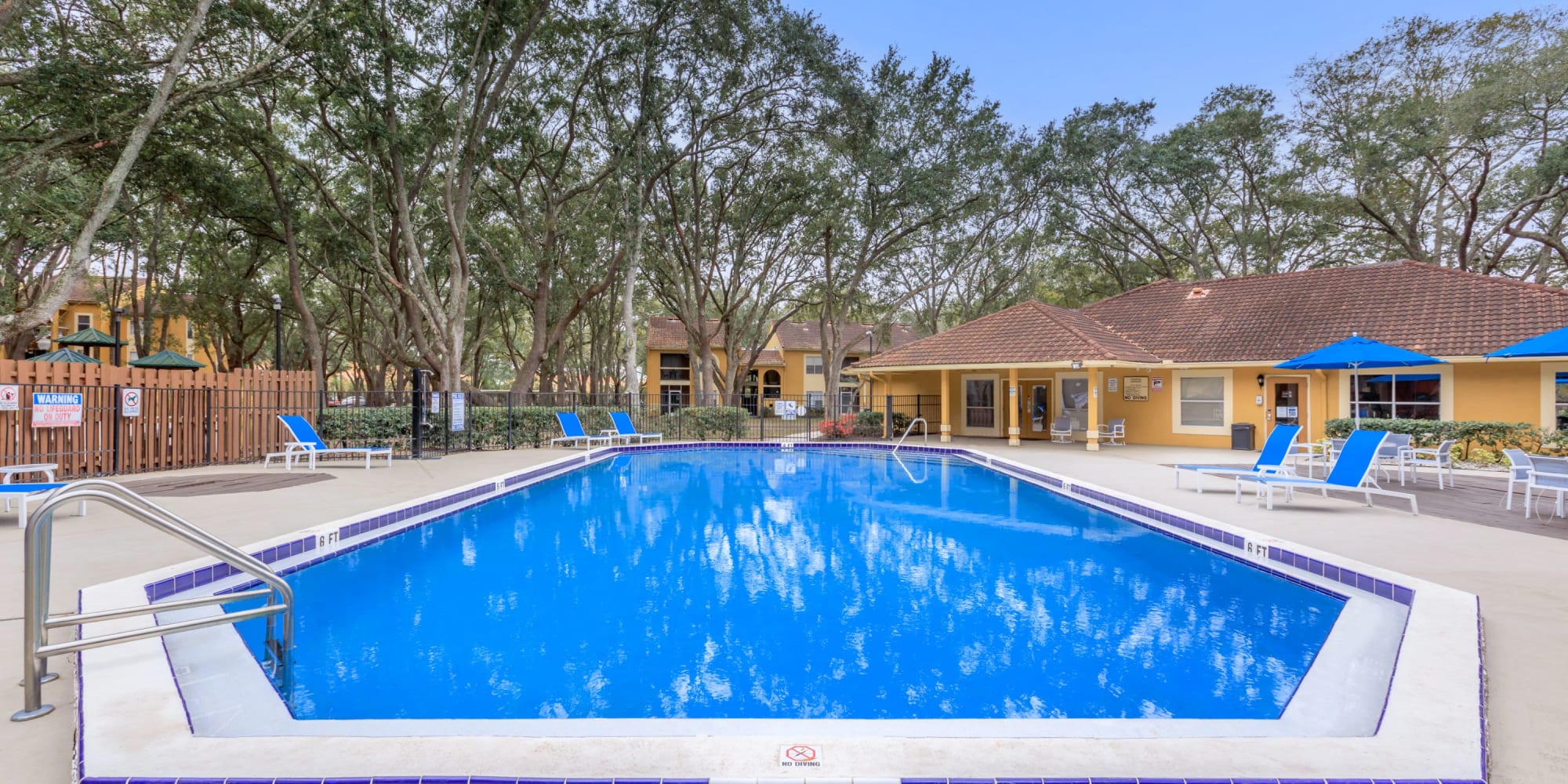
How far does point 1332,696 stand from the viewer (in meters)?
3.14

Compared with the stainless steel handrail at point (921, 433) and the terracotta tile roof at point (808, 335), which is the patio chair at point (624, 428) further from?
the terracotta tile roof at point (808, 335)

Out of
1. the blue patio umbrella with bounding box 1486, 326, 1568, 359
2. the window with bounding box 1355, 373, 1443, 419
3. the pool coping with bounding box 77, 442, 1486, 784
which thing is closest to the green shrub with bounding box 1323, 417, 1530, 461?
the window with bounding box 1355, 373, 1443, 419

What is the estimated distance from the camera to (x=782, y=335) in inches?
1553

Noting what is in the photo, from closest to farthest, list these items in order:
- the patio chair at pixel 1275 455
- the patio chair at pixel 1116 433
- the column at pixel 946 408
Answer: the patio chair at pixel 1275 455
the patio chair at pixel 1116 433
the column at pixel 946 408

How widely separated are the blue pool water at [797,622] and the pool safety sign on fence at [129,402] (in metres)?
6.30

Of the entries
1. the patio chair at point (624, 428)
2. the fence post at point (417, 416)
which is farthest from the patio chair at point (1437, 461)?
the fence post at point (417, 416)

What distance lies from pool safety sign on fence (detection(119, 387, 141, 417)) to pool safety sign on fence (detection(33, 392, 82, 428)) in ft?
2.00

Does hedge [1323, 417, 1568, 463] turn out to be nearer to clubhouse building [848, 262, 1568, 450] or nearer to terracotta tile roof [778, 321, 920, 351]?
clubhouse building [848, 262, 1568, 450]

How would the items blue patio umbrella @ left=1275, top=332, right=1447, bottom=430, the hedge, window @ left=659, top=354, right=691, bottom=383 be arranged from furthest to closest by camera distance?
window @ left=659, top=354, right=691, bottom=383 < the hedge < blue patio umbrella @ left=1275, top=332, right=1447, bottom=430

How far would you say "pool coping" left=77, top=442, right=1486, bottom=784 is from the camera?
7.50 feet

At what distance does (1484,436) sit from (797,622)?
15.2 metres

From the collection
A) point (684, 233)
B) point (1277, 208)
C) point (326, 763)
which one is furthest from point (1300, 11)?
point (326, 763)

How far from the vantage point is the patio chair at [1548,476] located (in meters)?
6.59

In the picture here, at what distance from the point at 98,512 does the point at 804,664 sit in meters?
7.79
